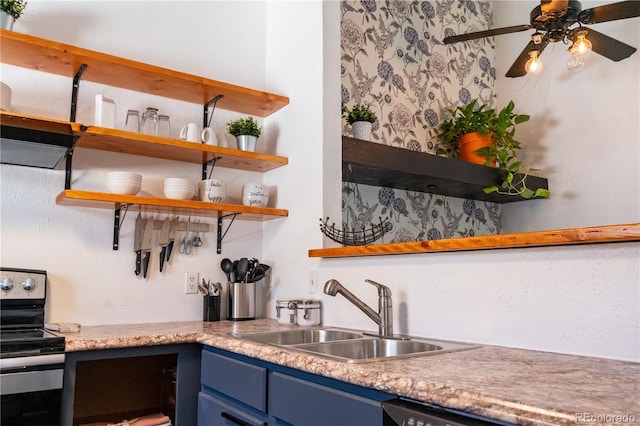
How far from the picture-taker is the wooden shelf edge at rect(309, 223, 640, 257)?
3.96 ft

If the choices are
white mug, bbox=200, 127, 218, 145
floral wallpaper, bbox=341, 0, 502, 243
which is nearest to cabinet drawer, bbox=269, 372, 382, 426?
white mug, bbox=200, 127, 218, 145

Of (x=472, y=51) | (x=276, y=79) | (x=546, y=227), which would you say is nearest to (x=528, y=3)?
(x=472, y=51)

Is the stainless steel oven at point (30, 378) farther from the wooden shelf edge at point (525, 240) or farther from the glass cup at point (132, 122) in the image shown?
the wooden shelf edge at point (525, 240)

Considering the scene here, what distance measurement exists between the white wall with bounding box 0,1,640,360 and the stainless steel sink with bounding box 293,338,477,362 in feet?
0.33

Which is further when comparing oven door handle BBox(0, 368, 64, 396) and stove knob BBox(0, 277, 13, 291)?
stove knob BBox(0, 277, 13, 291)

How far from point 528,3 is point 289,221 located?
2.77 m

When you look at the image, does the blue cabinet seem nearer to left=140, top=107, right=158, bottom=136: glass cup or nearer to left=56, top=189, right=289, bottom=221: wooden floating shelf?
left=56, top=189, right=289, bottom=221: wooden floating shelf

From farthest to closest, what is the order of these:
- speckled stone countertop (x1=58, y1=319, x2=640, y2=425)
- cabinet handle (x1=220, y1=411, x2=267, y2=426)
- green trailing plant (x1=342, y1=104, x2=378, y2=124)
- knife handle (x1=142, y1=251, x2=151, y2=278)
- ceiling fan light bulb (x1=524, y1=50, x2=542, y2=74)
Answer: ceiling fan light bulb (x1=524, y1=50, x2=542, y2=74) < green trailing plant (x1=342, y1=104, x2=378, y2=124) < knife handle (x1=142, y1=251, x2=151, y2=278) < cabinet handle (x1=220, y1=411, x2=267, y2=426) < speckled stone countertop (x1=58, y1=319, x2=640, y2=425)

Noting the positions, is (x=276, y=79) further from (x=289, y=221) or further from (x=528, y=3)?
(x=528, y=3)

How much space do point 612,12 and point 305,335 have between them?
81.2 inches

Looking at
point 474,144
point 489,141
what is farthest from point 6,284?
point 489,141

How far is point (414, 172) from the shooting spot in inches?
108

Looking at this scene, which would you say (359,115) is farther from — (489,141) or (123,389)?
(123,389)

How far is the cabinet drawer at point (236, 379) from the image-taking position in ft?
4.95
